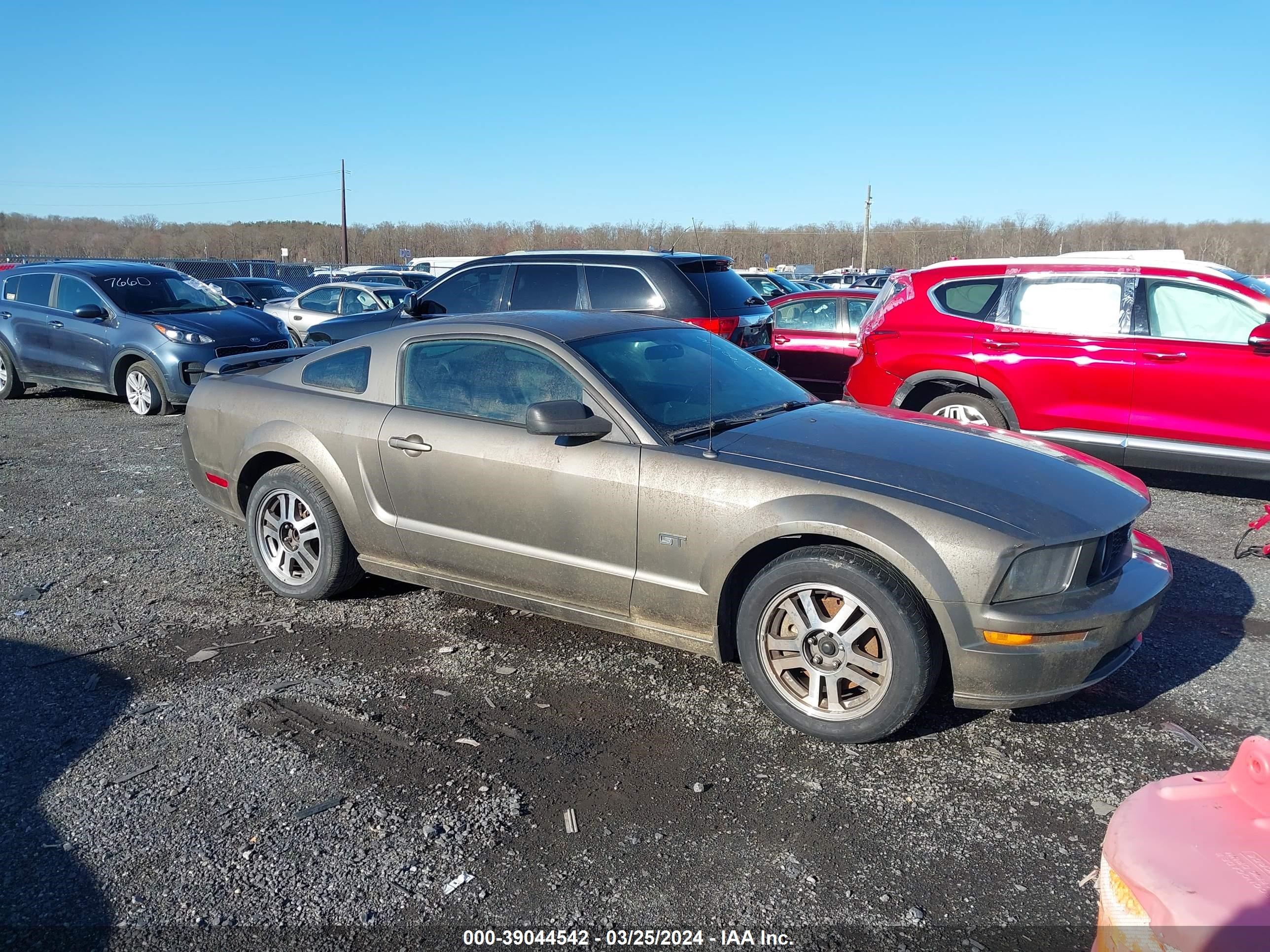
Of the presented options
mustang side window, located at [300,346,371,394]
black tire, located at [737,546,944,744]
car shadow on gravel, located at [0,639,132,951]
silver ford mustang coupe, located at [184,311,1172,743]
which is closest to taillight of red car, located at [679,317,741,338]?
silver ford mustang coupe, located at [184,311,1172,743]

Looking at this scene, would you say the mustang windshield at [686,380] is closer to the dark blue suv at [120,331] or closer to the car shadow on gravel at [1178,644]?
the car shadow on gravel at [1178,644]

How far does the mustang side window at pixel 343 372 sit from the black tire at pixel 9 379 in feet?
30.7

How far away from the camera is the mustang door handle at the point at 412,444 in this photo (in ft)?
14.6

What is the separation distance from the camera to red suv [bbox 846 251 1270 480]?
681cm

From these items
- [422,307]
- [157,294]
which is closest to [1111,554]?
[422,307]

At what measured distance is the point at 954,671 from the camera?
11.0ft

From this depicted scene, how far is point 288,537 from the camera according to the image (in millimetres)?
5031

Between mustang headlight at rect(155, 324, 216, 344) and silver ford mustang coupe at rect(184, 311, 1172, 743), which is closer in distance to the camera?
silver ford mustang coupe at rect(184, 311, 1172, 743)

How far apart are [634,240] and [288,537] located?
6009 centimetres

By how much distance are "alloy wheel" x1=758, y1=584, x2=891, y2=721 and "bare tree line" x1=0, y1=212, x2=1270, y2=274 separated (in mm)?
44046

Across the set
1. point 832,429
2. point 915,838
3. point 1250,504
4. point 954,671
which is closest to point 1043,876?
point 915,838

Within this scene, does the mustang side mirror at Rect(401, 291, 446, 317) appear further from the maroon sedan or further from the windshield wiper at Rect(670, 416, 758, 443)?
the windshield wiper at Rect(670, 416, 758, 443)

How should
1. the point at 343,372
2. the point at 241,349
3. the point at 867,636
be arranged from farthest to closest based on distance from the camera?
the point at 241,349
the point at 343,372
the point at 867,636

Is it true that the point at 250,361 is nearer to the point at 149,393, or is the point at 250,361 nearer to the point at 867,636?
the point at 867,636
